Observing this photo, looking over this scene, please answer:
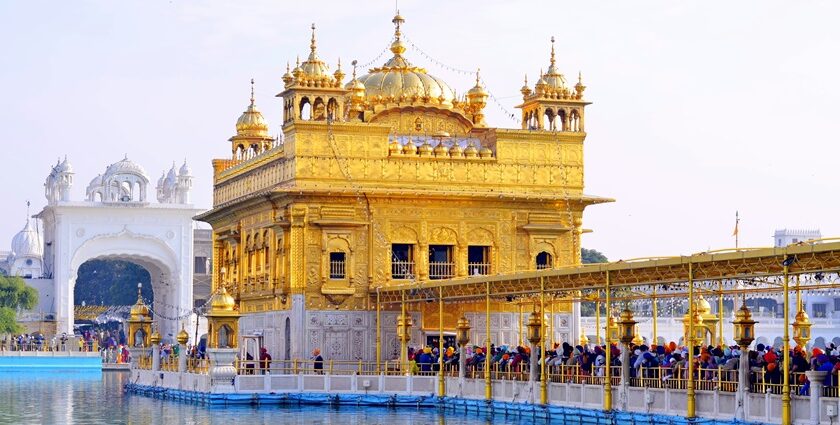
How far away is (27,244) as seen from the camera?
96.5 m

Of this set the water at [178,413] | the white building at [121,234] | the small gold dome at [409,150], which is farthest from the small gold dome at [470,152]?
the white building at [121,234]

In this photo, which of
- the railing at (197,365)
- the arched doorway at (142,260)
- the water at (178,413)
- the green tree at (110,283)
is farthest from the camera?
the green tree at (110,283)

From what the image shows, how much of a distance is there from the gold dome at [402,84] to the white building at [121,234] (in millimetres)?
31233

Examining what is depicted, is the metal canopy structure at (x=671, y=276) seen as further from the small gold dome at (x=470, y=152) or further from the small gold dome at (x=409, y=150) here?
the small gold dome at (x=470, y=152)

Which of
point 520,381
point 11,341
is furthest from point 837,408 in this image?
point 11,341

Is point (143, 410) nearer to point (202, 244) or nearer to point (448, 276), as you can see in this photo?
point (448, 276)

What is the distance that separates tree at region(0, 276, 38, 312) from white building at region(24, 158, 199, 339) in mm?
1031

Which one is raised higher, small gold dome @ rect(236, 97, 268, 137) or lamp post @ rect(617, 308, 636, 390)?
small gold dome @ rect(236, 97, 268, 137)

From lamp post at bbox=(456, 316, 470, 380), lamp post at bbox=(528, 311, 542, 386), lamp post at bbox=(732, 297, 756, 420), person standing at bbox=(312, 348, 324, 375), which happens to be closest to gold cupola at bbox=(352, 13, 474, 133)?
person standing at bbox=(312, 348, 324, 375)

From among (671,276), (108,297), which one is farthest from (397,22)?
(108,297)

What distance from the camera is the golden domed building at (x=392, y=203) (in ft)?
125

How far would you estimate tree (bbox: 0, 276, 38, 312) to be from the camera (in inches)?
2891

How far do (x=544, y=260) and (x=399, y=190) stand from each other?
4.11m

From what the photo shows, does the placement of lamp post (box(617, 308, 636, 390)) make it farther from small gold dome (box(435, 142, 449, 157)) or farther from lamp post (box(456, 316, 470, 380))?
small gold dome (box(435, 142, 449, 157))
